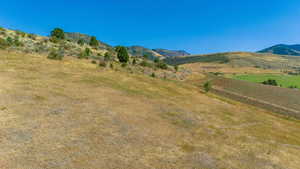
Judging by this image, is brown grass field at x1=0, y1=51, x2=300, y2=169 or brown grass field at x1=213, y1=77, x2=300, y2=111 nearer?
brown grass field at x1=0, y1=51, x2=300, y2=169

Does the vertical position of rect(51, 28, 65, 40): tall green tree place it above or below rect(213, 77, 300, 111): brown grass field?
above

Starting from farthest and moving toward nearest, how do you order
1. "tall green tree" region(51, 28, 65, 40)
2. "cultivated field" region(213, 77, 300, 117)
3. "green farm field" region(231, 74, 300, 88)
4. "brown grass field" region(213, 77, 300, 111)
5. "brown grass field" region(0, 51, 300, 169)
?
1. "green farm field" region(231, 74, 300, 88)
2. "tall green tree" region(51, 28, 65, 40)
3. "brown grass field" region(213, 77, 300, 111)
4. "cultivated field" region(213, 77, 300, 117)
5. "brown grass field" region(0, 51, 300, 169)

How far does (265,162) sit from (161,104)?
12624mm

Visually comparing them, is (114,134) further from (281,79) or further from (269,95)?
(281,79)

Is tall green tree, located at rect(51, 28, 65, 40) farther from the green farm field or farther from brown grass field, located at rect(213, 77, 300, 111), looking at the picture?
the green farm field

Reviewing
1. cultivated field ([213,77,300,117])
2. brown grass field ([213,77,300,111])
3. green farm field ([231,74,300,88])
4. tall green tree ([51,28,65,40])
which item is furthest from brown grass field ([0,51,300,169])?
green farm field ([231,74,300,88])

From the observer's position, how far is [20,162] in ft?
27.1

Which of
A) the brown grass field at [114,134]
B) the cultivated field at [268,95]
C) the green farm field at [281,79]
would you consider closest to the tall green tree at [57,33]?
the brown grass field at [114,134]

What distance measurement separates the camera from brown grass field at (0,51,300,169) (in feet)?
31.6

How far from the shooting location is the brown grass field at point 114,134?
9.64 metres

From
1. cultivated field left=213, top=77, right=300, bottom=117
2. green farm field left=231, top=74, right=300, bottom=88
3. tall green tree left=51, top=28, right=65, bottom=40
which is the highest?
tall green tree left=51, top=28, right=65, bottom=40

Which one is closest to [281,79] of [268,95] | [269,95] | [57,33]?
[269,95]

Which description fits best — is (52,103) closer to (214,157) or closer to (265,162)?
(214,157)

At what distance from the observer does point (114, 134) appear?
12.7m
